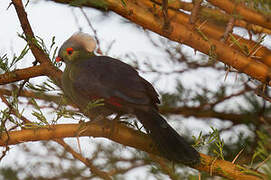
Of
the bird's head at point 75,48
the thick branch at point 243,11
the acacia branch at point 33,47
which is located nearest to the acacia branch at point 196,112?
the bird's head at point 75,48

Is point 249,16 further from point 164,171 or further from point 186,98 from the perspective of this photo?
point 186,98

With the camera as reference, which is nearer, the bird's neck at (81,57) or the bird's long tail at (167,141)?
the bird's long tail at (167,141)

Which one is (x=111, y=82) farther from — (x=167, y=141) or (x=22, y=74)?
(x=22, y=74)

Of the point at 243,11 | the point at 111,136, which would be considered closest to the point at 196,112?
the point at 243,11

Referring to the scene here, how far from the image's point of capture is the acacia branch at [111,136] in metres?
1.80

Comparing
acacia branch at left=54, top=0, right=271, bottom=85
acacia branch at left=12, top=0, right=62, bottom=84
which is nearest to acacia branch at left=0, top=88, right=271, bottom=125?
acacia branch at left=12, top=0, right=62, bottom=84

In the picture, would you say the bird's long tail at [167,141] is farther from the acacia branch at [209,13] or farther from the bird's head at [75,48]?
the acacia branch at [209,13]

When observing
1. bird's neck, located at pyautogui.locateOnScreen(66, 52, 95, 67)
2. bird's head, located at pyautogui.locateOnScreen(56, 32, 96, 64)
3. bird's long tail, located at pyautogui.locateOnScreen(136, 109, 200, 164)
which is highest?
bird's head, located at pyautogui.locateOnScreen(56, 32, 96, 64)

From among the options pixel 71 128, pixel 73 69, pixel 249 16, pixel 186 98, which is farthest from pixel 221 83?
pixel 71 128

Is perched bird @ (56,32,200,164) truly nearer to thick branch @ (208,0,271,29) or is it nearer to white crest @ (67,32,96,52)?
white crest @ (67,32,96,52)

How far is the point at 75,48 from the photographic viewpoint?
240 cm

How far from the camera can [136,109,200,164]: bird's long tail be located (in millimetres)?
1817

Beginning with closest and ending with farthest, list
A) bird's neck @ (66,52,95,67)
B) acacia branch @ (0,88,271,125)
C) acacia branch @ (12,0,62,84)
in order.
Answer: acacia branch @ (12,0,62,84)
bird's neck @ (66,52,95,67)
acacia branch @ (0,88,271,125)

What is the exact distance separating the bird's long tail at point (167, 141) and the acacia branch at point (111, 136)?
0.07 metres
